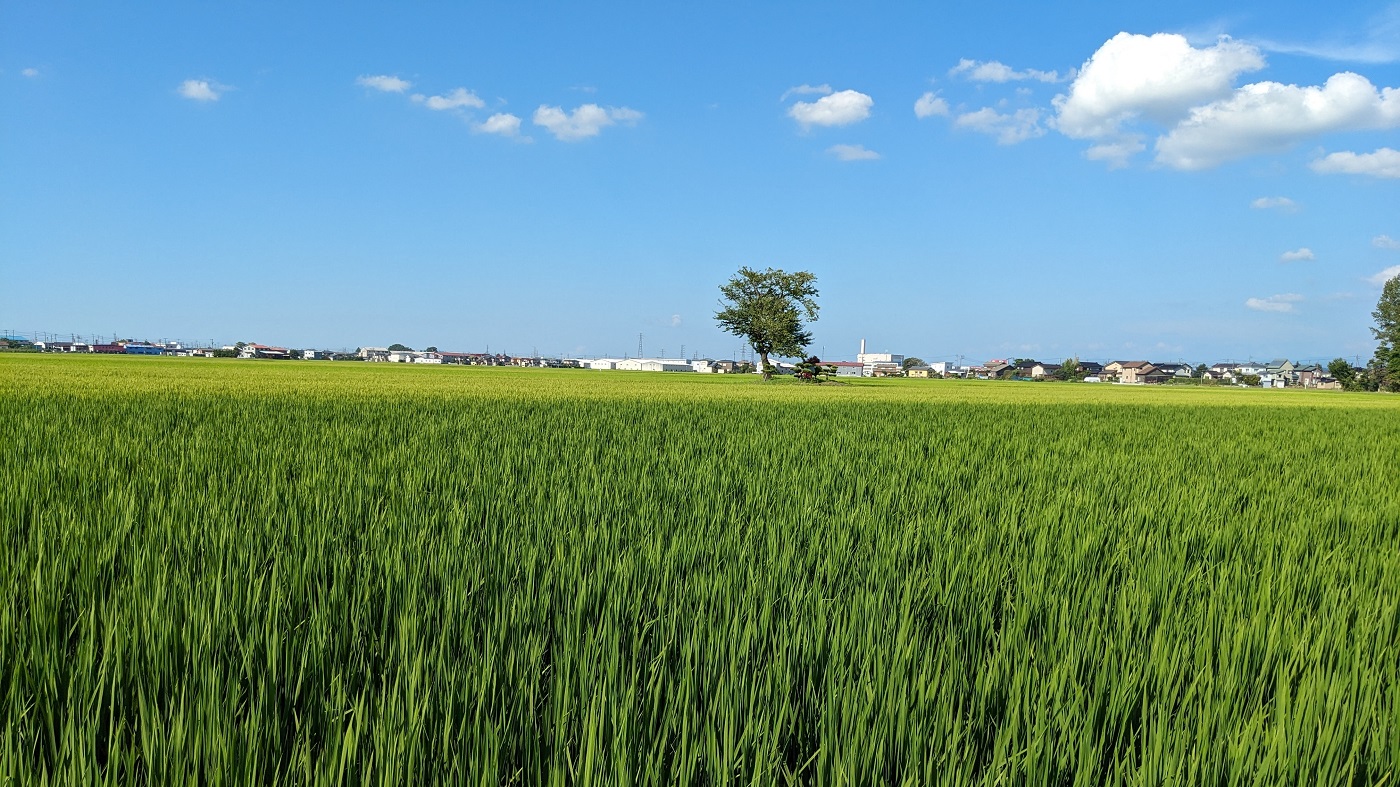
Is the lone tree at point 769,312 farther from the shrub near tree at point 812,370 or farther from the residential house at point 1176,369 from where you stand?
the residential house at point 1176,369

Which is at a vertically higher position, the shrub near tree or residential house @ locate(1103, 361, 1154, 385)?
residential house @ locate(1103, 361, 1154, 385)

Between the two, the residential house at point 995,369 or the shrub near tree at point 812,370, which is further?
the residential house at point 995,369

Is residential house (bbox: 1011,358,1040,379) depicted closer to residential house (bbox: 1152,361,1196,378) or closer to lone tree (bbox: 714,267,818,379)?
residential house (bbox: 1152,361,1196,378)

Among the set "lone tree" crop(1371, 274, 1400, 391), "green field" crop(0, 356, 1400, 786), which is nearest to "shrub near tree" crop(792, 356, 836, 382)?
"green field" crop(0, 356, 1400, 786)

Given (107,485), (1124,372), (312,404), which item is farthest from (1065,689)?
(1124,372)

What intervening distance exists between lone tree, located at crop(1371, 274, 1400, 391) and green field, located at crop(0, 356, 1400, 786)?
92.6 meters

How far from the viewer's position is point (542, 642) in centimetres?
177

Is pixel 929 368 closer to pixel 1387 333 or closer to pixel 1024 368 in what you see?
pixel 1024 368

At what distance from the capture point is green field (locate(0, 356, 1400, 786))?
1.32m

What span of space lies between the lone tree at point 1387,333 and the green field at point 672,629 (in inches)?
3646

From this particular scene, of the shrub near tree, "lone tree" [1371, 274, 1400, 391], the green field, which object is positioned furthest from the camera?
"lone tree" [1371, 274, 1400, 391]

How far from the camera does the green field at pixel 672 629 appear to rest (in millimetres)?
1320

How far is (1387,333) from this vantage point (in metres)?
76.0

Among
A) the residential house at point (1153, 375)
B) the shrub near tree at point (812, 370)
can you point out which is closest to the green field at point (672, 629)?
the shrub near tree at point (812, 370)
